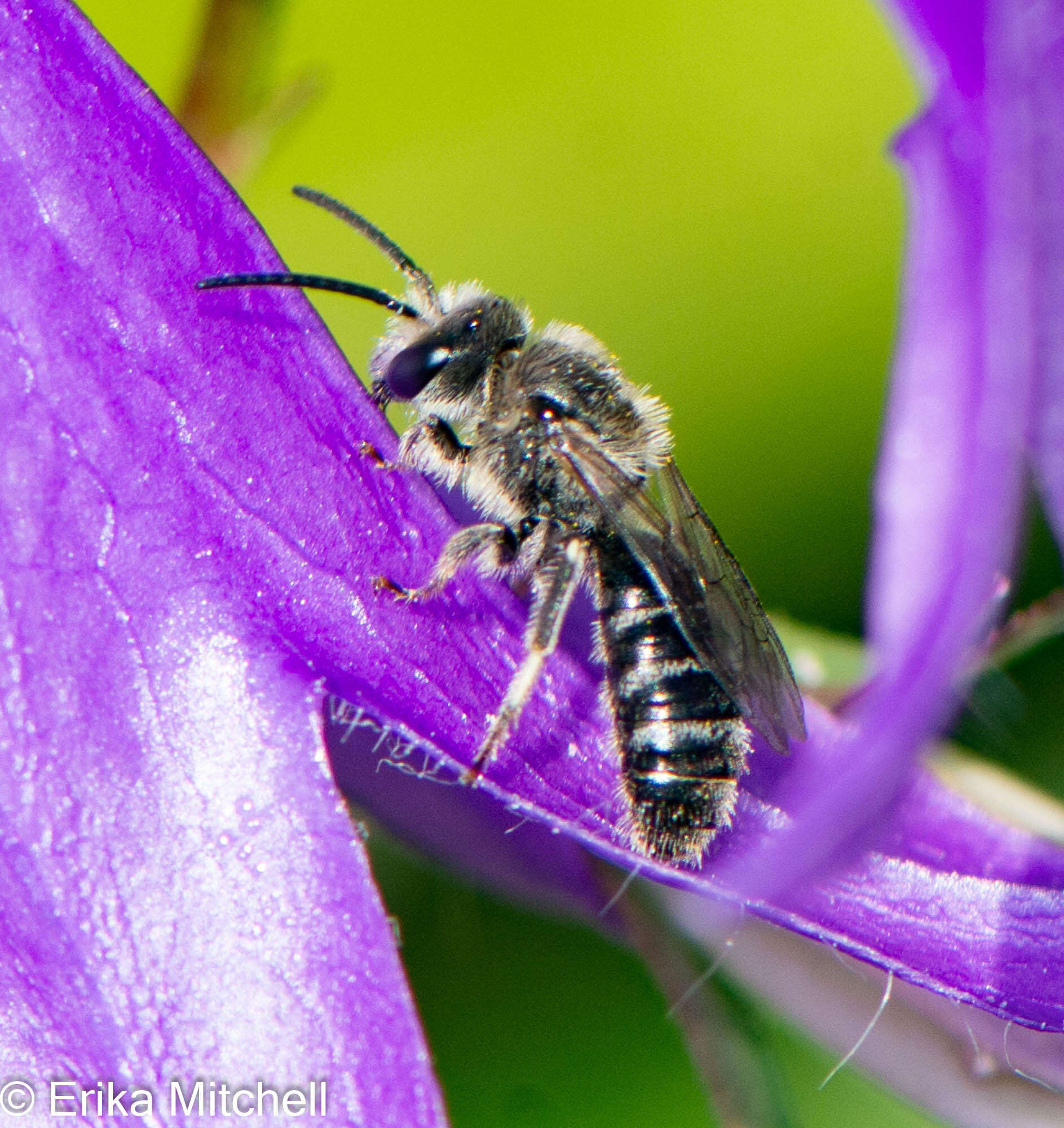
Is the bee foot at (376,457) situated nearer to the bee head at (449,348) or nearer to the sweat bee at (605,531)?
the sweat bee at (605,531)

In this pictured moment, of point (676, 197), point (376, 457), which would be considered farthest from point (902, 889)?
point (676, 197)

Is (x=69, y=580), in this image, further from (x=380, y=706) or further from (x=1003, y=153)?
(x=1003, y=153)

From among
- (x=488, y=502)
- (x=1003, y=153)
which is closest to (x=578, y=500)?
(x=488, y=502)

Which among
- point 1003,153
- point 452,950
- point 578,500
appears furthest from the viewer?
point 452,950

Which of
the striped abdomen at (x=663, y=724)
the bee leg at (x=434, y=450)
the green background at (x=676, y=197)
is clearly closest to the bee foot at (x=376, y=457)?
the bee leg at (x=434, y=450)

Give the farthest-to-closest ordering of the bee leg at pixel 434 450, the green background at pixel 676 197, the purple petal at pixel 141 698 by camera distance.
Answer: the green background at pixel 676 197, the bee leg at pixel 434 450, the purple petal at pixel 141 698

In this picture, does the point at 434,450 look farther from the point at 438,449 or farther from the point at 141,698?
the point at 141,698

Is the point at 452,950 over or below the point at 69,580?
below
